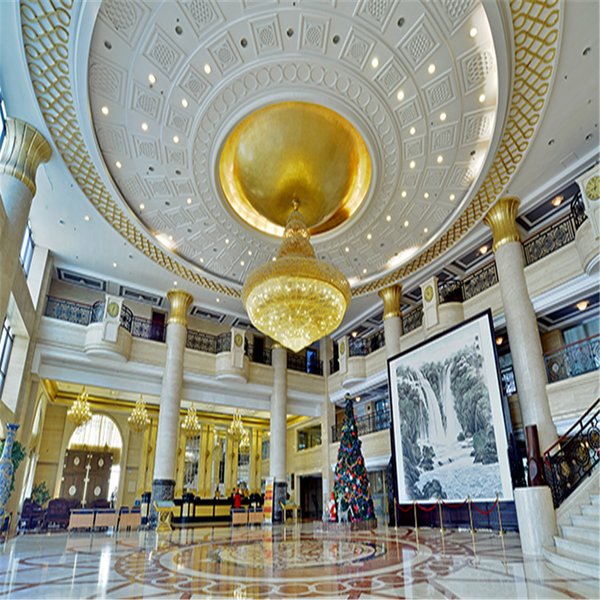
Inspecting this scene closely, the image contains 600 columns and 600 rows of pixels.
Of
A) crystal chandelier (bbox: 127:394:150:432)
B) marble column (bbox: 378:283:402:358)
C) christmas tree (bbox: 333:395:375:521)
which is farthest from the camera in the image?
crystal chandelier (bbox: 127:394:150:432)

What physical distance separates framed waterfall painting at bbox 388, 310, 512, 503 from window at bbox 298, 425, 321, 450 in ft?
24.9

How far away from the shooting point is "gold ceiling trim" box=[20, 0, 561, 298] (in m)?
6.00

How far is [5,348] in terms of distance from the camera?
33.2ft

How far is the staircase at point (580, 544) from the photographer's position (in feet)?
12.7

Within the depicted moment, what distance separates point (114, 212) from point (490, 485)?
973 centimetres

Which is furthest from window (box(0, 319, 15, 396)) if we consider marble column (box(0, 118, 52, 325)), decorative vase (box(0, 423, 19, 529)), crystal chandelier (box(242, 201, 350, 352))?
crystal chandelier (box(242, 201, 350, 352))

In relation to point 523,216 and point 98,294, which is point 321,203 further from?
point 98,294

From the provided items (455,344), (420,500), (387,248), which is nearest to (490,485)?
(420,500)

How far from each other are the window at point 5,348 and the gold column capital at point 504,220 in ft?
36.9

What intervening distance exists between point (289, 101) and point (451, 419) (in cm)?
740

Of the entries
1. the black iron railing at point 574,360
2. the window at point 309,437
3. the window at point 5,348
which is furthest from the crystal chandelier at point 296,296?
the window at point 309,437

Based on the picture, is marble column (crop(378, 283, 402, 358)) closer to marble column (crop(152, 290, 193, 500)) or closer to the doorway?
marble column (crop(152, 290, 193, 500))

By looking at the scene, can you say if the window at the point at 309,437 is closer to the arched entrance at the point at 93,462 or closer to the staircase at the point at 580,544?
the arched entrance at the point at 93,462

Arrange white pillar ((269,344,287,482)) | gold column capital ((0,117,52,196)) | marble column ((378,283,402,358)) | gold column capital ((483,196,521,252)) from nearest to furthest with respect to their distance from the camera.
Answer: gold column capital ((0,117,52,196))
gold column capital ((483,196,521,252))
marble column ((378,283,402,358))
white pillar ((269,344,287,482))
